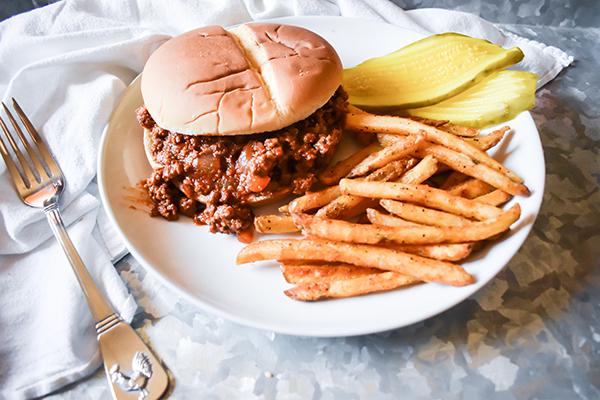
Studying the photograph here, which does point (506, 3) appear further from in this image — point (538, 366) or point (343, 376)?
point (343, 376)

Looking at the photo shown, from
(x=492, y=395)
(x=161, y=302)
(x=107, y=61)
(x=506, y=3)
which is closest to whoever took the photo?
(x=492, y=395)

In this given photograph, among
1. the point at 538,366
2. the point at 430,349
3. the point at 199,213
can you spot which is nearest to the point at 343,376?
the point at 430,349

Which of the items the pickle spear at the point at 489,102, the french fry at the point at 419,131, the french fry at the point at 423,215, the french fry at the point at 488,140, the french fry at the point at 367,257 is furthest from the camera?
the pickle spear at the point at 489,102

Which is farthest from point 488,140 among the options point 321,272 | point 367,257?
point 321,272

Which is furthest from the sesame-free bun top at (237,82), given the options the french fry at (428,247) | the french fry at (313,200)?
the french fry at (428,247)

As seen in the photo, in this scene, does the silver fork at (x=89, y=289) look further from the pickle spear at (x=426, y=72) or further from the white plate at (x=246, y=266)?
the pickle spear at (x=426, y=72)

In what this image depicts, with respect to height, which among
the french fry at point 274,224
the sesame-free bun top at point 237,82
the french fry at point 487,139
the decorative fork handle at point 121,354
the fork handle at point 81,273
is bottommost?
the decorative fork handle at point 121,354

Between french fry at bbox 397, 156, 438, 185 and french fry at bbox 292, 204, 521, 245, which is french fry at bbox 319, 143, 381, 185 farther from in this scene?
french fry at bbox 292, 204, 521, 245

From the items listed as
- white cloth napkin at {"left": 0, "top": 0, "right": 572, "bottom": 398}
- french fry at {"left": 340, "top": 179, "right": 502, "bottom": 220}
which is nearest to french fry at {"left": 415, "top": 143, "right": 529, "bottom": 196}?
french fry at {"left": 340, "top": 179, "right": 502, "bottom": 220}
